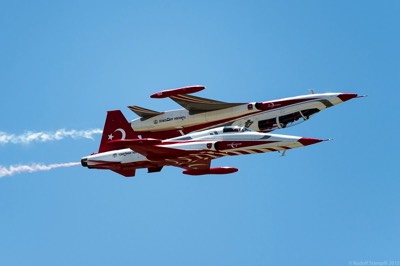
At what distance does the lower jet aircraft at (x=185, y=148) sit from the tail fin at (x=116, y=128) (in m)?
0.26

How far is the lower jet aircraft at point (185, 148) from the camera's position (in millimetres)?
58156

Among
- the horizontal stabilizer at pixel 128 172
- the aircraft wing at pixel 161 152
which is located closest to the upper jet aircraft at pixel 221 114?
the horizontal stabilizer at pixel 128 172

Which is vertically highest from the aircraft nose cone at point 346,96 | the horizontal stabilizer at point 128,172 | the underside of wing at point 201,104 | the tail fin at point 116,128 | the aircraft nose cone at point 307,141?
the underside of wing at point 201,104

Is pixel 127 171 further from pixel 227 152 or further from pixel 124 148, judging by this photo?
pixel 227 152

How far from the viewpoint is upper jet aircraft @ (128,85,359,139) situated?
66.8 meters

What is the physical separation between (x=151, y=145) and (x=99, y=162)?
529cm

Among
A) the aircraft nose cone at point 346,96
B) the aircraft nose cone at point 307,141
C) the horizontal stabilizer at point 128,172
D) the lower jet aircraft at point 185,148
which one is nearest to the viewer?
the aircraft nose cone at point 307,141

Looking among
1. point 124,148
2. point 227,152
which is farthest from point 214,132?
point 124,148

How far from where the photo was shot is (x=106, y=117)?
210 ft

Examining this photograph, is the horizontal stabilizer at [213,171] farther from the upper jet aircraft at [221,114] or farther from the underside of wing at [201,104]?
the underside of wing at [201,104]

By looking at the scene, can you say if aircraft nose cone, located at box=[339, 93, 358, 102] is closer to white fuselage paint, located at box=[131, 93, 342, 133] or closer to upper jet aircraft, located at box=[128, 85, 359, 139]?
upper jet aircraft, located at box=[128, 85, 359, 139]

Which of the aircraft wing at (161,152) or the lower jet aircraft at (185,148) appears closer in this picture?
the aircraft wing at (161,152)

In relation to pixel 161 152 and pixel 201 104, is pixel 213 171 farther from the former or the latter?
pixel 161 152

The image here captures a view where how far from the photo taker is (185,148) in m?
58.8
